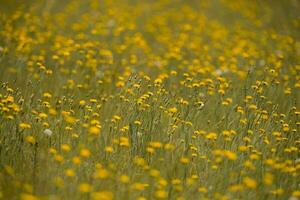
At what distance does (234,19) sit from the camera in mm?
8016

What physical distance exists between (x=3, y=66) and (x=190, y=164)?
2.73m

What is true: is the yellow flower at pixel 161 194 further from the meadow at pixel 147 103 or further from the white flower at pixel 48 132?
the white flower at pixel 48 132

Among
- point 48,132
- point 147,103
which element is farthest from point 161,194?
point 147,103

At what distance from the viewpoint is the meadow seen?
3268 millimetres

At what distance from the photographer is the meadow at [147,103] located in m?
3.27

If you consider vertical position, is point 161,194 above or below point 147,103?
below

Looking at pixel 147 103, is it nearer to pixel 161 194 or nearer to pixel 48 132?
pixel 48 132

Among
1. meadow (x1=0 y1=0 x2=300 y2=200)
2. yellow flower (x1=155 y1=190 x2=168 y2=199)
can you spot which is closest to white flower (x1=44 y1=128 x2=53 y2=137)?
meadow (x1=0 y1=0 x2=300 y2=200)

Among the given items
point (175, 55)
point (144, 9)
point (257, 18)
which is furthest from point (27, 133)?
point (257, 18)

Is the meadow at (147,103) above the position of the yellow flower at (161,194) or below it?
above

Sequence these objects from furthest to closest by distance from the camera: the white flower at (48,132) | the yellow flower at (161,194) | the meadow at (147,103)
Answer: the white flower at (48,132), the meadow at (147,103), the yellow flower at (161,194)

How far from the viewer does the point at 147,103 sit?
4.32m

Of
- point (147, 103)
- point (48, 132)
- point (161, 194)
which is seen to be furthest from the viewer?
point (147, 103)

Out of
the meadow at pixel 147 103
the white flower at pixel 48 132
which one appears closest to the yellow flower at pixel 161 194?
the meadow at pixel 147 103
